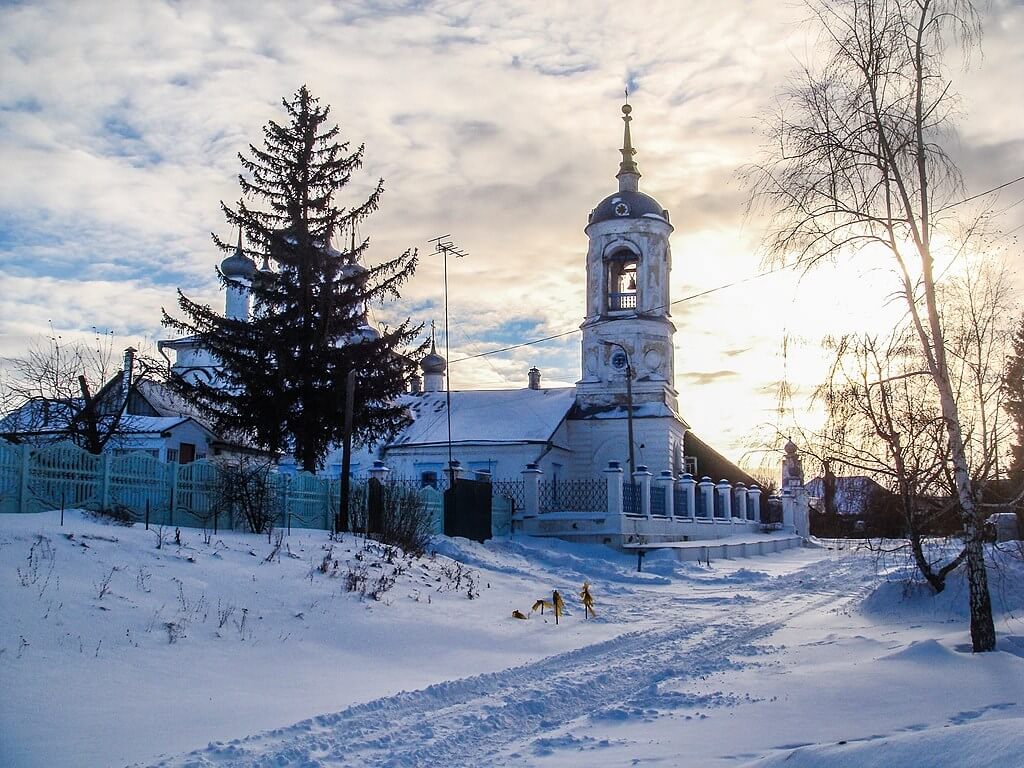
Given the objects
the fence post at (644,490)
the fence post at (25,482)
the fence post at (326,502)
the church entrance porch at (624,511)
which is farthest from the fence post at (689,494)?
the fence post at (25,482)

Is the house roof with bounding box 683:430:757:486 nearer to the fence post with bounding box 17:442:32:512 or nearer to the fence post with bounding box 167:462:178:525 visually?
the fence post with bounding box 167:462:178:525

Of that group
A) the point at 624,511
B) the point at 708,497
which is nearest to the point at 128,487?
the point at 624,511

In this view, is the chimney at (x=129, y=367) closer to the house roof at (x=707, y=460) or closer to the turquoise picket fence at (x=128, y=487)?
the turquoise picket fence at (x=128, y=487)

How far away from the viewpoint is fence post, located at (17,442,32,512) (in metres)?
14.8

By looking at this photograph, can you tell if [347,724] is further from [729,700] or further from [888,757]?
[888,757]

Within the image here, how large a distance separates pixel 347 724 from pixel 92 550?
5.93 metres

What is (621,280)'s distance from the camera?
4156 cm

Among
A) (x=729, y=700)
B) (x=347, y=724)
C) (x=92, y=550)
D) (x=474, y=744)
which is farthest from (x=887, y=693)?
(x=92, y=550)

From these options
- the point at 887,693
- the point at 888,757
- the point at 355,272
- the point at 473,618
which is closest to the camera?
the point at 888,757

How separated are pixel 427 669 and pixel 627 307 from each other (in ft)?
104

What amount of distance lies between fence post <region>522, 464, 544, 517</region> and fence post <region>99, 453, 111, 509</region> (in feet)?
42.3

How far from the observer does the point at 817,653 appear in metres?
11.3

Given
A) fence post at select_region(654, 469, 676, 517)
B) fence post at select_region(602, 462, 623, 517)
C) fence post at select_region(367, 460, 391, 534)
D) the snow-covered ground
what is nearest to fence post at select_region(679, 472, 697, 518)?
fence post at select_region(654, 469, 676, 517)

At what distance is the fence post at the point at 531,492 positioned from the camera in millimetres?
26859
